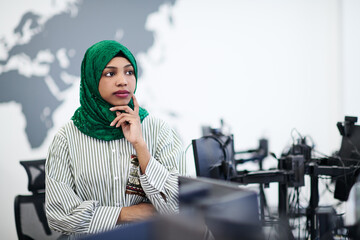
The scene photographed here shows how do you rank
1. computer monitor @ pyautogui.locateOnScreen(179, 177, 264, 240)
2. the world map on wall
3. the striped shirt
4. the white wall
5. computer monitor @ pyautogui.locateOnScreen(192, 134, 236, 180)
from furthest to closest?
1. the white wall
2. the world map on wall
3. computer monitor @ pyautogui.locateOnScreen(192, 134, 236, 180)
4. the striped shirt
5. computer monitor @ pyautogui.locateOnScreen(179, 177, 264, 240)

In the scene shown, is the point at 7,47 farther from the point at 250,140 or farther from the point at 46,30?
the point at 250,140

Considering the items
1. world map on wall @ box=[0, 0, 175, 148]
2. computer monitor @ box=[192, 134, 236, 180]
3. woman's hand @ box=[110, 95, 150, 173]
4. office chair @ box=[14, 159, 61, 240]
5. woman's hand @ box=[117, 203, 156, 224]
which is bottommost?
office chair @ box=[14, 159, 61, 240]

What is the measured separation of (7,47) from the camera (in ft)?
11.0

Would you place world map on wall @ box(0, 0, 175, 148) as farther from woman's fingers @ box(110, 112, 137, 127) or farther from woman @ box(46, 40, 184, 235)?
woman's fingers @ box(110, 112, 137, 127)

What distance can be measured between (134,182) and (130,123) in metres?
0.22

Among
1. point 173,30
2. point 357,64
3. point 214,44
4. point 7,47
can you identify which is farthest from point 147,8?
point 357,64

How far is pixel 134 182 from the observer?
1.46 metres

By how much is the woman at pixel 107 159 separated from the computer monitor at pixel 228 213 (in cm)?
67

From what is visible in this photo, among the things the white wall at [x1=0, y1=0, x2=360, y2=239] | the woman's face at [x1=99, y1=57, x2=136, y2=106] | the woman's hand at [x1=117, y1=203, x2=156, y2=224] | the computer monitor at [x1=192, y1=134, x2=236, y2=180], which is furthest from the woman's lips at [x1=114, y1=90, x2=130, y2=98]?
the white wall at [x1=0, y1=0, x2=360, y2=239]

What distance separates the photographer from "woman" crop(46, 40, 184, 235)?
54.7 inches

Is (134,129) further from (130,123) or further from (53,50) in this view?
(53,50)

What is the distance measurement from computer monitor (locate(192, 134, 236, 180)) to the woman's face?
23.0 inches

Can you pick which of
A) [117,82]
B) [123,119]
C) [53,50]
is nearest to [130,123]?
[123,119]

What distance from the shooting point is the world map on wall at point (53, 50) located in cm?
341
